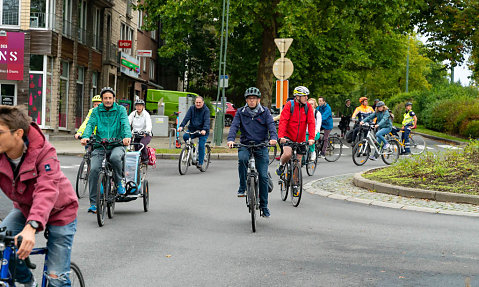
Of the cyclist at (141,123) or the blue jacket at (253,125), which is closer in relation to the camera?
the blue jacket at (253,125)

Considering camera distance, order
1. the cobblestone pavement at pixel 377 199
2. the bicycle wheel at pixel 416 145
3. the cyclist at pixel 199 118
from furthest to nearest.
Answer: the bicycle wheel at pixel 416 145
the cyclist at pixel 199 118
the cobblestone pavement at pixel 377 199

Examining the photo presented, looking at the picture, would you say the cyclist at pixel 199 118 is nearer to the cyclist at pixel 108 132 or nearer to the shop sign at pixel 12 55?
the cyclist at pixel 108 132

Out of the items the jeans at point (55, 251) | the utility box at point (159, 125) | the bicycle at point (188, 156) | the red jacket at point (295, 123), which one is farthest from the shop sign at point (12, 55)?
the jeans at point (55, 251)

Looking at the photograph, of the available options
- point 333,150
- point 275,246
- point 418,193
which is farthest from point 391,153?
point 275,246

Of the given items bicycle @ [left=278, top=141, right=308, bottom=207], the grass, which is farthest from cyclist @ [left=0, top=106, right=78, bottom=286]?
the grass

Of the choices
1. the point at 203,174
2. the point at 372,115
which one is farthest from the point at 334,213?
the point at 372,115

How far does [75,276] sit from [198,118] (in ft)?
39.4

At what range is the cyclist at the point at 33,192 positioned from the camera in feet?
11.9

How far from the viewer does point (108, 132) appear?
938 centimetres

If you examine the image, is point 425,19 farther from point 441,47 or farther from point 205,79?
point 205,79

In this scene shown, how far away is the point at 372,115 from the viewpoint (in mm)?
19062

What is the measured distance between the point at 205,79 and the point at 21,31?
23286 mm

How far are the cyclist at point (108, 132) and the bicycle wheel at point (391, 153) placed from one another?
35.2 ft

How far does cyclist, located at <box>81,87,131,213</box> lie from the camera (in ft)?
30.3
